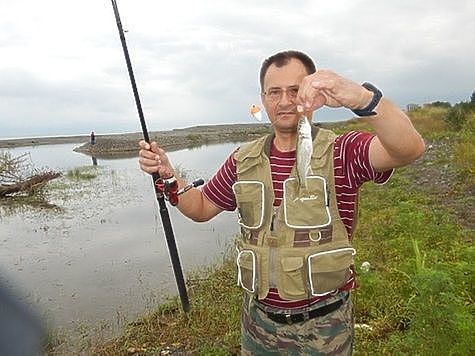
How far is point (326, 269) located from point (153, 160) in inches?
52.4

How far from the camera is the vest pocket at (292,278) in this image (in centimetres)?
273

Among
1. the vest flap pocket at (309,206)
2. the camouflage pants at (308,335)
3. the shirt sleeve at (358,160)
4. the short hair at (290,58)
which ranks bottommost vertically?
the camouflage pants at (308,335)

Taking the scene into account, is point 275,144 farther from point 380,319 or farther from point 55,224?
point 55,224

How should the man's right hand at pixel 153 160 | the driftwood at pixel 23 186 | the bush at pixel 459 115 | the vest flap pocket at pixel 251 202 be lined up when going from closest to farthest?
the vest flap pocket at pixel 251 202
the man's right hand at pixel 153 160
the driftwood at pixel 23 186
the bush at pixel 459 115

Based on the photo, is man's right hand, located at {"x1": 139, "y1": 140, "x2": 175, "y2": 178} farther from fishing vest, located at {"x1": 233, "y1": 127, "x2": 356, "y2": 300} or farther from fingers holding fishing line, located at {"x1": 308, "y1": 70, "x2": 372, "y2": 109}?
fingers holding fishing line, located at {"x1": 308, "y1": 70, "x2": 372, "y2": 109}

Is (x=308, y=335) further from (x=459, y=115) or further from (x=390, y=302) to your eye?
(x=459, y=115)

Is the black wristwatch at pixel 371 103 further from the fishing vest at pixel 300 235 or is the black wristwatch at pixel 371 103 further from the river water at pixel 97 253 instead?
the river water at pixel 97 253

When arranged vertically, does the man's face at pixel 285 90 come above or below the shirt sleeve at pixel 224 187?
above

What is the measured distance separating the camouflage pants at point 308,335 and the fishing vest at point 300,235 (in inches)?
6.2

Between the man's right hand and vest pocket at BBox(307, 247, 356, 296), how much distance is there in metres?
1.18

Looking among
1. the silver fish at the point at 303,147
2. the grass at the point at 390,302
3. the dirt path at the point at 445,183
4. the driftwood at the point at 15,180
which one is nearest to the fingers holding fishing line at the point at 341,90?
the silver fish at the point at 303,147

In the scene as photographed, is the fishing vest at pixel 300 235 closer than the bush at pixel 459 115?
Yes

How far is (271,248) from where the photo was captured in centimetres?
282

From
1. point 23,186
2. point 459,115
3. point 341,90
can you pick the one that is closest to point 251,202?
point 341,90
